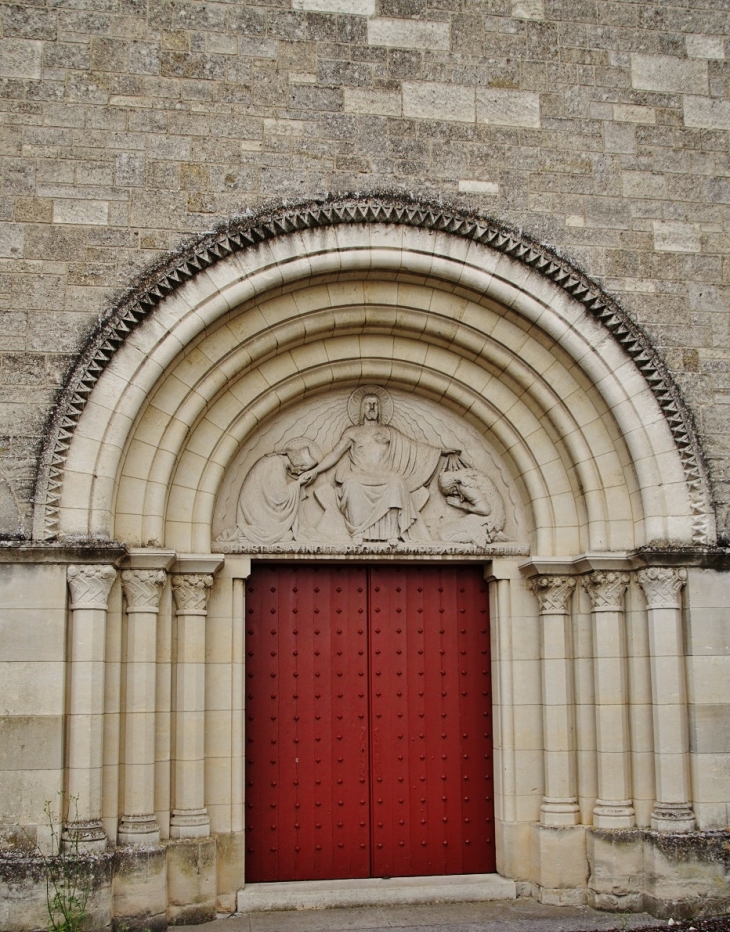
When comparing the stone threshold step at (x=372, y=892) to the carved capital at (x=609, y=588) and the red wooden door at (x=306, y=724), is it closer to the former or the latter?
the red wooden door at (x=306, y=724)

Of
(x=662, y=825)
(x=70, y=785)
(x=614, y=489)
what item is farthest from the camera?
(x=614, y=489)

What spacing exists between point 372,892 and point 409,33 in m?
5.96

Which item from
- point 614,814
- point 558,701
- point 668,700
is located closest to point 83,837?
point 558,701

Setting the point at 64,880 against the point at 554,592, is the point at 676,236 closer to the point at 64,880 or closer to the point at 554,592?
the point at 554,592

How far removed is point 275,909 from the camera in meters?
7.15

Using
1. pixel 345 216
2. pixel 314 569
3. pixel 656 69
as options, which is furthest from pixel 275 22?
pixel 314 569

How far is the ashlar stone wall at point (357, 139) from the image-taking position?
695 cm

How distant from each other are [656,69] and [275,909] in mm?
6481

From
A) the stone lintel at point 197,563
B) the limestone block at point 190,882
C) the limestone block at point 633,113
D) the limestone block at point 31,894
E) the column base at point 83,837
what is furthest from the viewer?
the limestone block at point 633,113

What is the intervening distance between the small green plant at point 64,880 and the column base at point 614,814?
3.35 metres

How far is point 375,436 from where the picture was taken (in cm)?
791

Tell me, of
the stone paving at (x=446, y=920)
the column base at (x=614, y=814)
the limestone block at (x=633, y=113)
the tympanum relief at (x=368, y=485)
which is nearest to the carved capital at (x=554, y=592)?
the tympanum relief at (x=368, y=485)

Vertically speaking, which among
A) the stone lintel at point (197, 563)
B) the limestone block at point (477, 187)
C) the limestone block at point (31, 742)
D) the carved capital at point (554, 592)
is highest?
the limestone block at point (477, 187)

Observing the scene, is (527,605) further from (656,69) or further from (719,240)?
(656,69)
